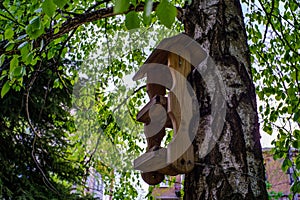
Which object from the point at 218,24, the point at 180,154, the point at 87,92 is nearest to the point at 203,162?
the point at 180,154

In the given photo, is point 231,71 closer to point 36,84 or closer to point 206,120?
point 206,120

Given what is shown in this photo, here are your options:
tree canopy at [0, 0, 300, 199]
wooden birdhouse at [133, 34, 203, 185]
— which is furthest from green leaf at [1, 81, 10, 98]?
tree canopy at [0, 0, 300, 199]

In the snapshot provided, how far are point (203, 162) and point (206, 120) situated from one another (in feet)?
0.45

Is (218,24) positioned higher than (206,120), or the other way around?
(218,24)

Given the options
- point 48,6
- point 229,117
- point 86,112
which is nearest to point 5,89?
point 48,6

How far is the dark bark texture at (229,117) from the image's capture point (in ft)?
3.40

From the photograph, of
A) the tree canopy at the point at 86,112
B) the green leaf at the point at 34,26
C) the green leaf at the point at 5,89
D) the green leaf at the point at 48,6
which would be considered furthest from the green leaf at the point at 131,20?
the tree canopy at the point at 86,112

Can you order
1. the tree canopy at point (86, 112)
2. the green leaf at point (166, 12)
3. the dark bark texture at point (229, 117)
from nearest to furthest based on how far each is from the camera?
1. the green leaf at point (166, 12)
2. the dark bark texture at point (229, 117)
3. the tree canopy at point (86, 112)

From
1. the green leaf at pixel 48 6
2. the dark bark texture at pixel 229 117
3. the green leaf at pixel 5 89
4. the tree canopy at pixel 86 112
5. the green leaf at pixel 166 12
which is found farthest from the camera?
the tree canopy at pixel 86 112

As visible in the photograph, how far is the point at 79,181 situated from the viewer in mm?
4102

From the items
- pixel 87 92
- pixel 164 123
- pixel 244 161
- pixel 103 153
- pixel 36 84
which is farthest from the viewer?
pixel 103 153

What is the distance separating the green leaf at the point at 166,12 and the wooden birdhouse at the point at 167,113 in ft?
1.73

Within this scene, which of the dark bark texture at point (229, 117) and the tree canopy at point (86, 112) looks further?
the tree canopy at point (86, 112)

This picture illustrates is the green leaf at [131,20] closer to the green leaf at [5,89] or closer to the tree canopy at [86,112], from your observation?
the green leaf at [5,89]
